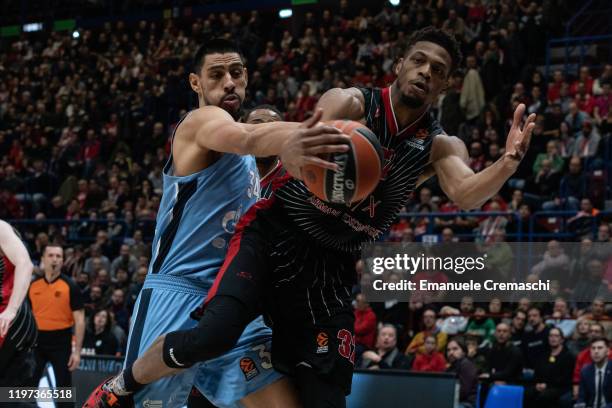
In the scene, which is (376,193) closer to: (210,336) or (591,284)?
(210,336)

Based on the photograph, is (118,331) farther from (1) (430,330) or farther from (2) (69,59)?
(2) (69,59)

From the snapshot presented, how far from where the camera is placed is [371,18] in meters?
19.3

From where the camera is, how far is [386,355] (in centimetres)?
1062

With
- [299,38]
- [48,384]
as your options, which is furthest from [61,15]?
[48,384]

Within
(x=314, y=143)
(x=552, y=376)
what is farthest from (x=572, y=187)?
(x=314, y=143)

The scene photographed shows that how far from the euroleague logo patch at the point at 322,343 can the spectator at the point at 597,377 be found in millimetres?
5817

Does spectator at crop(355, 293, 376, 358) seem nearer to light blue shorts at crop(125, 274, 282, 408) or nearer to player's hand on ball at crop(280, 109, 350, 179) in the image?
light blue shorts at crop(125, 274, 282, 408)

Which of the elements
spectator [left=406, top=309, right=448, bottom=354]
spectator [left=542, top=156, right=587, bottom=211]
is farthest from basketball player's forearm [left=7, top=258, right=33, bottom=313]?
spectator [left=542, top=156, right=587, bottom=211]

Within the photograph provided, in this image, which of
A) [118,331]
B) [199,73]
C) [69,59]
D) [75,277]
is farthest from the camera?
[69,59]

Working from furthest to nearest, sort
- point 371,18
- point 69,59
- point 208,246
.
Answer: point 69,59 → point 371,18 → point 208,246

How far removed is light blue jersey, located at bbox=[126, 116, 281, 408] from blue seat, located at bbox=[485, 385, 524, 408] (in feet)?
16.1

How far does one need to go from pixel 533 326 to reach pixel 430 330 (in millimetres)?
1188

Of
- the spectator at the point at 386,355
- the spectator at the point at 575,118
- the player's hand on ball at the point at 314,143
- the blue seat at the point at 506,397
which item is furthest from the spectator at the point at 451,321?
the player's hand on ball at the point at 314,143

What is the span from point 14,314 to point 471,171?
327 cm
